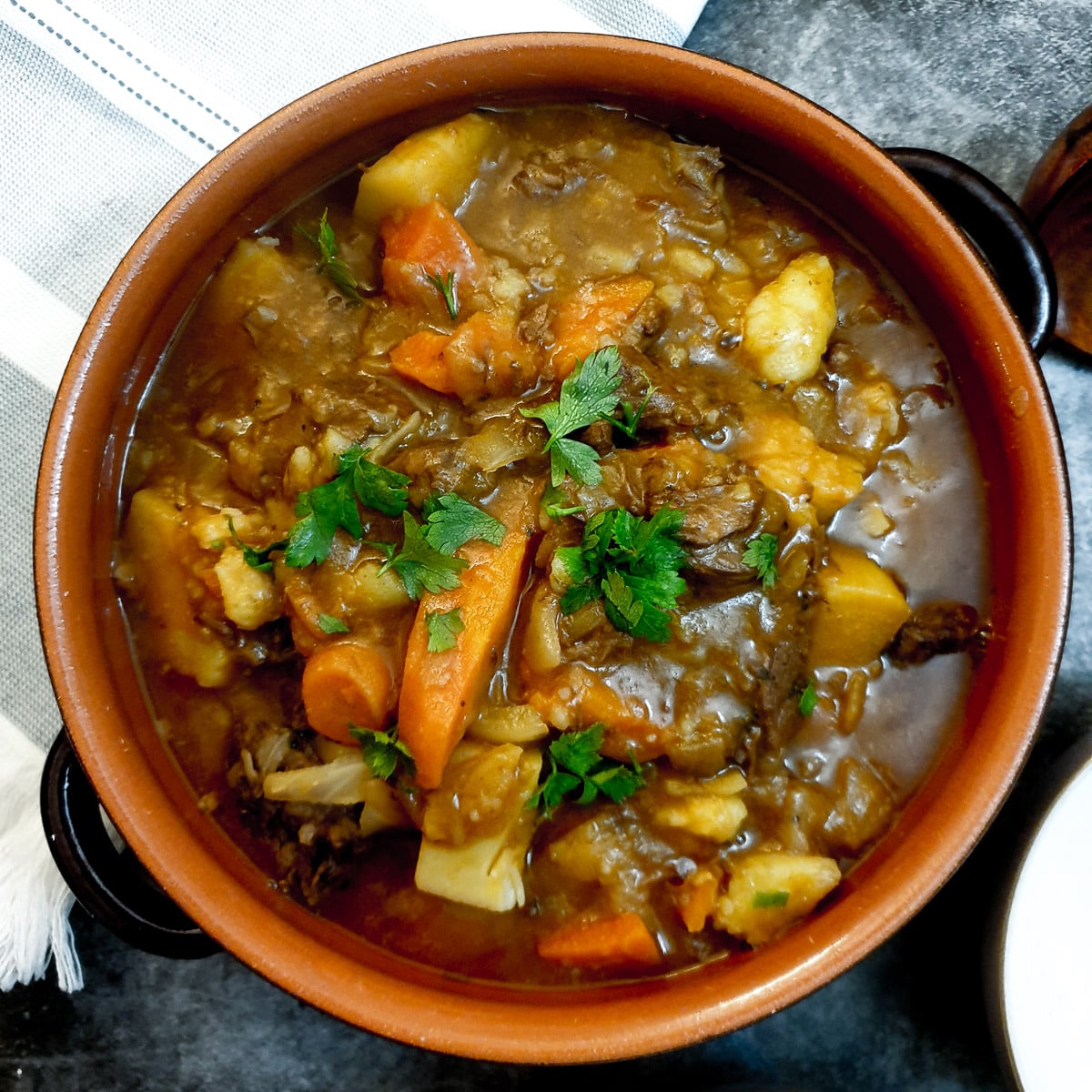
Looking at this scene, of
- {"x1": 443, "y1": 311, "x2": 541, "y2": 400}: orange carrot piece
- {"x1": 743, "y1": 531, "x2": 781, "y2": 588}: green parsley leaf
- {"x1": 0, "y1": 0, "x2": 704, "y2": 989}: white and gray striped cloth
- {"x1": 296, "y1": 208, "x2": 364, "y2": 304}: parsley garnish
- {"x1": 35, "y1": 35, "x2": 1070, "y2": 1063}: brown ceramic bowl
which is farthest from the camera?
{"x1": 0, "y1": 0, "x2": 704, "y2": 989}: white and gray striped cloth

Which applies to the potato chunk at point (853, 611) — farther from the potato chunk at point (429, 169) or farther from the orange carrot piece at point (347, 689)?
the potato chunk at point (429, 169)

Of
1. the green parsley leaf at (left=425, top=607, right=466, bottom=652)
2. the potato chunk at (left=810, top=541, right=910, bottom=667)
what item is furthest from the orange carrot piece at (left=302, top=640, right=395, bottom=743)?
the potato chunk at (left=810, top=541, right=910, bottom=667)

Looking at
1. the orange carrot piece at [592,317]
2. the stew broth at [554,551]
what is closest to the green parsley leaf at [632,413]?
the stew broth at [554,551]

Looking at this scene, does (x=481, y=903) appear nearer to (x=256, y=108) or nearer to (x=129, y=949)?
(x=129, y=949)

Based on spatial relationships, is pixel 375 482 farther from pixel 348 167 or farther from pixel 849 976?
pixel 849 976

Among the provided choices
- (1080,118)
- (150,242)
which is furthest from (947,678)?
(150,242)

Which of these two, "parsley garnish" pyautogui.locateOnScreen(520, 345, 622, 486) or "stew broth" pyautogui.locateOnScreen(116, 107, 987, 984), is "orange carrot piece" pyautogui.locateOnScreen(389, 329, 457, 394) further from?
"parsley garnish" pyautogui.locateOnScreen(520, 345, 622, 486)

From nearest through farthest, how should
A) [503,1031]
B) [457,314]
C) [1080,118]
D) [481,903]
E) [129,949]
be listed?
[503,1031], [481,903], [457,314], [1080,118], [129,949]
